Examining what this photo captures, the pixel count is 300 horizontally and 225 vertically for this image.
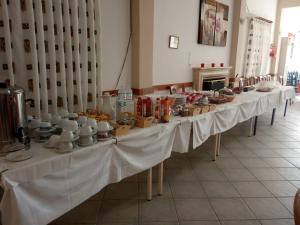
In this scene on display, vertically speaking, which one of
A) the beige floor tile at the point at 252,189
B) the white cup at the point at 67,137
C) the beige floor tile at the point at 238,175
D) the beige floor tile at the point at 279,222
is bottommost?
the beige floor tile at the point at 279,222

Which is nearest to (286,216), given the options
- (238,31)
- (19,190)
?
(19,190)

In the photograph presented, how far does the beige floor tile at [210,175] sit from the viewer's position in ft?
8.11

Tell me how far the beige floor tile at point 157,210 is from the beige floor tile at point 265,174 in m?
1.11

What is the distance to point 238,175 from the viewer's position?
256 centimetres

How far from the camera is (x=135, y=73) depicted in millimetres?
2928

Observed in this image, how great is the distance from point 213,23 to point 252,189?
297 centimetres

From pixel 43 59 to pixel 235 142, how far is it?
286 cm

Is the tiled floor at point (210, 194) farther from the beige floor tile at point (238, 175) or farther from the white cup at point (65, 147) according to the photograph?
the white cup at point (65, 147)

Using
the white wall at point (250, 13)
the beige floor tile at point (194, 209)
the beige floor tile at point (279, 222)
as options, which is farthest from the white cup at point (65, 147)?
the white wall at point (250, 13)

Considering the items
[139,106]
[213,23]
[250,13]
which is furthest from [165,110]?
[250,13]

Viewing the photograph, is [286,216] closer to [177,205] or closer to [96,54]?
[177,205]

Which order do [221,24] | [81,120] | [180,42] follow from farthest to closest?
[221,24]
[180,42]
[81,120]

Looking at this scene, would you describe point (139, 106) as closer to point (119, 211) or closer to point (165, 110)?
point (165, 110)

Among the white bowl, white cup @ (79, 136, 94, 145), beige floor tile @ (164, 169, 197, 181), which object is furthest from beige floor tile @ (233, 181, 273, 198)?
the white bowl
